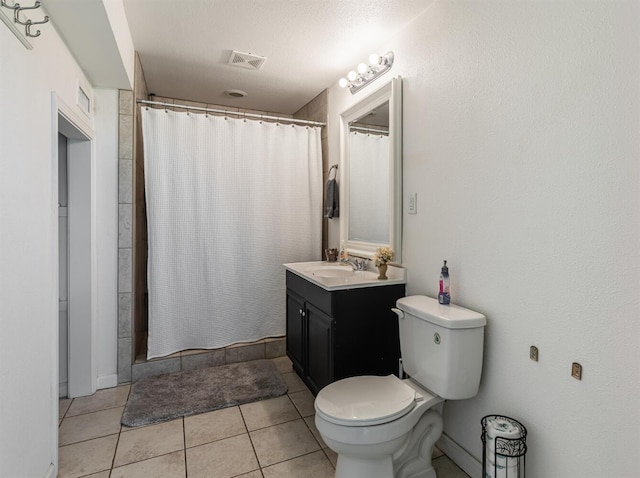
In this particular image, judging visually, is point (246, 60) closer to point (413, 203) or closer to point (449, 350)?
point (413, 203)

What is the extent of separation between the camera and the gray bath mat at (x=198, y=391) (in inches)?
83.0

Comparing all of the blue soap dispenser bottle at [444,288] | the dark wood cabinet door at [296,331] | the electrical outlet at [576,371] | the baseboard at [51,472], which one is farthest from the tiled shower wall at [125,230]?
the electrical outlet at [576,371]

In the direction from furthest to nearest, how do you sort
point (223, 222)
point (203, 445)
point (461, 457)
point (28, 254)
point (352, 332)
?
1. point (223, 222)
2. point (352, 332)
3. point (203, 445)
4. point (461, 457)
5. point (28, 254)

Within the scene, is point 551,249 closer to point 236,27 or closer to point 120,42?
point 236,27

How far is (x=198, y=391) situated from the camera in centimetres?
235

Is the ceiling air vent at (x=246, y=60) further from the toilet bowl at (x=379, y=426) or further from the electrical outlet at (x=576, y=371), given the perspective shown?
the electrical outlet at (x=576, y=371)

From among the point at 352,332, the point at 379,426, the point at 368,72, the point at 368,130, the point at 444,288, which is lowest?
the point at 379,426

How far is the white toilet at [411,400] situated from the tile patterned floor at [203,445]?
0.80 feet

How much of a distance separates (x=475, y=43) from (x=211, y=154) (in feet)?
6.28

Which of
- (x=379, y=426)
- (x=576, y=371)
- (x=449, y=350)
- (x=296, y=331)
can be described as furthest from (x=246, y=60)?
(x=576, y=371)

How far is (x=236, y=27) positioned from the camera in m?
2.07

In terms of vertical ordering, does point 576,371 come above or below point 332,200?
below

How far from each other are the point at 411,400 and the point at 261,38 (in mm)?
2193

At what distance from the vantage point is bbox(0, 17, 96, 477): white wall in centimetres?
116
